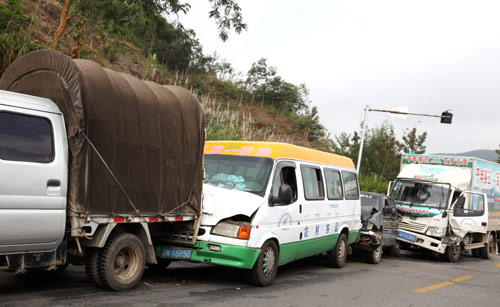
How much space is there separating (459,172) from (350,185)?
18.8ft

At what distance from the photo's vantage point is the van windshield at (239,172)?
26.3ft

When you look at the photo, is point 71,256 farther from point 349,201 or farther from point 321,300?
point 349,201

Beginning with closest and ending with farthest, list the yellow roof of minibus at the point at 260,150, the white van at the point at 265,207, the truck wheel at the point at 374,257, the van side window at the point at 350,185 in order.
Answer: the white van at the point at 265,207 → the yellow roof of minibus at the point at 260,150 → the van side window at the point at 350,185 → the truck wheel at the point at 374,257

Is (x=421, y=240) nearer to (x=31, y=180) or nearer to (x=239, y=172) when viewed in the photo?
(x=239, y=172)

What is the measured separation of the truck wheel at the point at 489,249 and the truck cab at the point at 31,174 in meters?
15.4

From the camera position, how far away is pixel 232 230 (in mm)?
7406

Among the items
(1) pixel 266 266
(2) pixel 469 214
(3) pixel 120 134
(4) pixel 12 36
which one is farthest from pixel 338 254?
(4) pixel 12 36

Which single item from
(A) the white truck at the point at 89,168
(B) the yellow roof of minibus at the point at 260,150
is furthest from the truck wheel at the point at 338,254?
(A) the white truck at the point at 89,168

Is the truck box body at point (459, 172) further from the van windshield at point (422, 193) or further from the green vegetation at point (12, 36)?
the green vegetation at point (12, 36)

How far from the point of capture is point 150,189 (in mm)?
6715

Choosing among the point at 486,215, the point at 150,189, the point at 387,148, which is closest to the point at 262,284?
the point at 150,189

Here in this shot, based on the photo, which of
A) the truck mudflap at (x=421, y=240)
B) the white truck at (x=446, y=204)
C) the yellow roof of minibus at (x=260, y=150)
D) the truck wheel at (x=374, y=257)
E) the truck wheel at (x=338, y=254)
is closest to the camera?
the yellow roof of minibus at (x=260, y=150)

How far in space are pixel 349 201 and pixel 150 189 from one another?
5.93m

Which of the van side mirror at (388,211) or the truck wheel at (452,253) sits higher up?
the van side mirror at (388,211)
